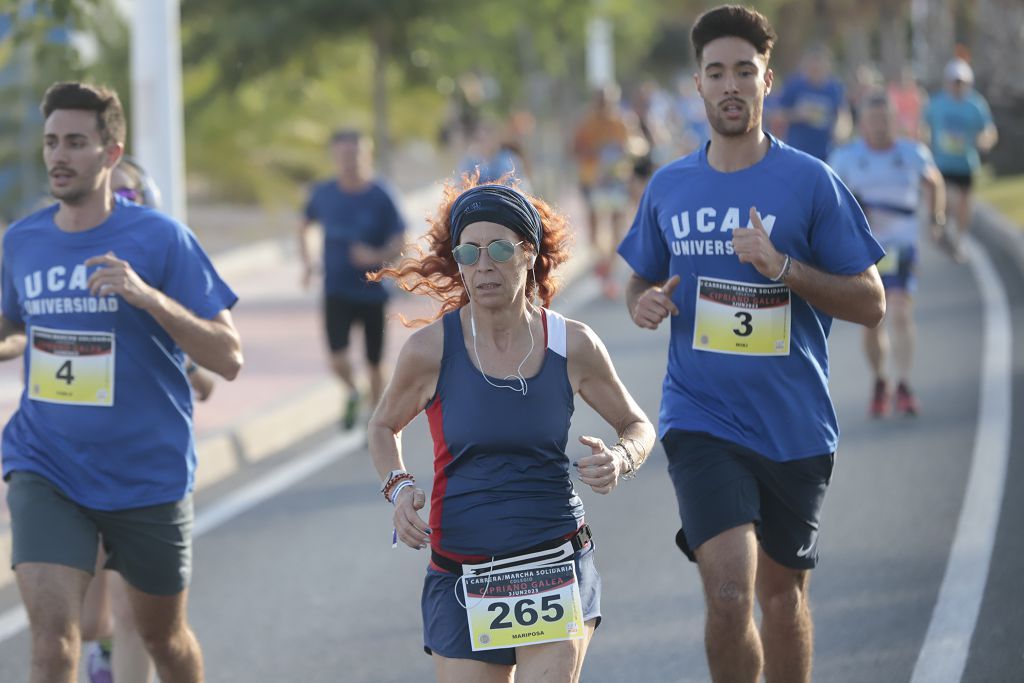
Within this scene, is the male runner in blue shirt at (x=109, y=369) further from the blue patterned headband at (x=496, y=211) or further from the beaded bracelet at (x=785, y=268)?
the beaded bracelet at (x=785, y=268)

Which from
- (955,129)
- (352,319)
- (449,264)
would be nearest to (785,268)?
(449,264)

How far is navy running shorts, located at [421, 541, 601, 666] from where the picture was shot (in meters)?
4.51

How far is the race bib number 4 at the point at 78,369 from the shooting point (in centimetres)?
554

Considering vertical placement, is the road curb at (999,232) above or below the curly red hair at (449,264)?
below

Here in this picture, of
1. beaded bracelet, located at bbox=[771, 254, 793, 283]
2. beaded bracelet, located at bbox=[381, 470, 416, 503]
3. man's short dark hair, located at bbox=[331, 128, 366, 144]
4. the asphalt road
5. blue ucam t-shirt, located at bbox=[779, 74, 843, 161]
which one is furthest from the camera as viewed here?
blue ucam t-shirt, located at bbox=[779, 74, 843, 161]

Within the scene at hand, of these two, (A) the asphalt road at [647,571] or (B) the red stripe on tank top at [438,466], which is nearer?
(B) the red stripe on tank top at [438,466]

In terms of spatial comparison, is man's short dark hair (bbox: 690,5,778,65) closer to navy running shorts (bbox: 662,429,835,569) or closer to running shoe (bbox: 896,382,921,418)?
navy running shorts (bbox: 662,429,835,569)

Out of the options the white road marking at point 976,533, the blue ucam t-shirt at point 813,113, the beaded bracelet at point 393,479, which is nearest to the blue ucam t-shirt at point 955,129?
the blue ucam t-shirt at point 813,113

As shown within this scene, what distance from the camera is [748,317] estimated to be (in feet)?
18.1

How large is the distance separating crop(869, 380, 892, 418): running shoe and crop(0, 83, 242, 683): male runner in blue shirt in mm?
6570

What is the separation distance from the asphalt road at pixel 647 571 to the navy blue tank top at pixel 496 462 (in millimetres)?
2102

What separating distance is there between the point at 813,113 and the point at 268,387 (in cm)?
869

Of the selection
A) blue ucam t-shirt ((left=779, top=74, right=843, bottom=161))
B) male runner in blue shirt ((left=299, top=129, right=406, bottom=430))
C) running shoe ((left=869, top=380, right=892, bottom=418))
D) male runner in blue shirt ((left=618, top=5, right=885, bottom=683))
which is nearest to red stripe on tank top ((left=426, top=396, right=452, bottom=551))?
→ male runner in blue shirt ((left=618, top=5, right=885, bottom=683))

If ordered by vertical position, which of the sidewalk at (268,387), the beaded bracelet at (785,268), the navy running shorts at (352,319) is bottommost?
the sidewalk at (268,387)
